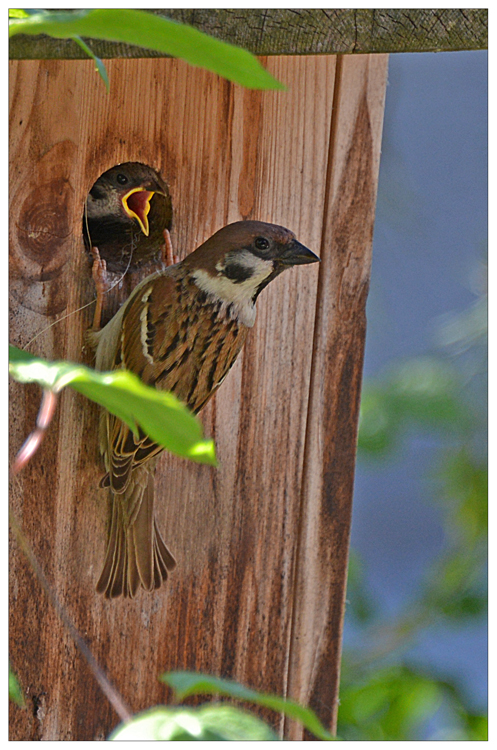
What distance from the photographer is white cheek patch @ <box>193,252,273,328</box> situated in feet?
4.11

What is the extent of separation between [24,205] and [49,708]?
746 mm

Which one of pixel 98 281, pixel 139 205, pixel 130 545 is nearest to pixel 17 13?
pixel 98 281

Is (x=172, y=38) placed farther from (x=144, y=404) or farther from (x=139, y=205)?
(x=139, y=205)

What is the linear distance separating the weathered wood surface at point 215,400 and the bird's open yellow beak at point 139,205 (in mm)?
121

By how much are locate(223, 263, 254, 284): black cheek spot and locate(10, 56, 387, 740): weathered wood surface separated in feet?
0.35

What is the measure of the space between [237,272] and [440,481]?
4.15ft

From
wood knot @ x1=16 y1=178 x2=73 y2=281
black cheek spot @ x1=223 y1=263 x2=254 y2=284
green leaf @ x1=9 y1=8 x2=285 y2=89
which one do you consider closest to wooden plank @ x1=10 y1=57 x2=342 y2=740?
wood knot @ x1=16 y1=178 x2=73 y2=281

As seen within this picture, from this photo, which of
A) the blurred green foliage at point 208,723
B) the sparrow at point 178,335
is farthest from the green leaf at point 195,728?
the sparrow at point 178,335

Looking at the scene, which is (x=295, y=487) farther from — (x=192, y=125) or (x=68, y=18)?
(x=68, y=18)

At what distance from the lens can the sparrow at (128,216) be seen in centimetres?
138

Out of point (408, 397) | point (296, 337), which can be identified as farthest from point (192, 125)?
point (408, 397)

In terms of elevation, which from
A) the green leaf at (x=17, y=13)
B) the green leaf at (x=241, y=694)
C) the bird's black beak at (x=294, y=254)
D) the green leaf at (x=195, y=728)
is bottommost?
the green leaf at (x=195, y=728)

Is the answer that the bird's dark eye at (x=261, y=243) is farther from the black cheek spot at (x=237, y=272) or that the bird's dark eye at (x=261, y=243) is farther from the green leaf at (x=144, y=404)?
the green leaf at (x=144, y=404)
